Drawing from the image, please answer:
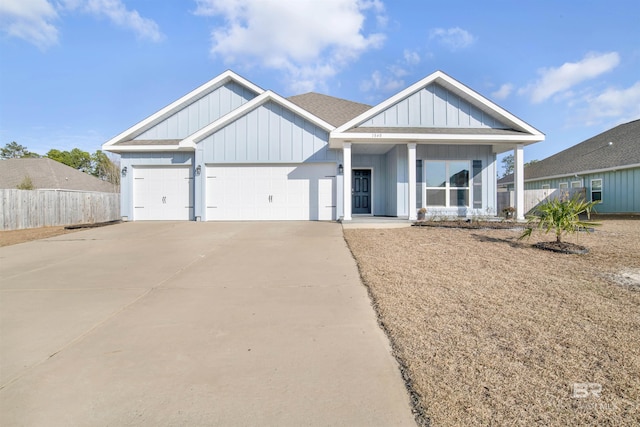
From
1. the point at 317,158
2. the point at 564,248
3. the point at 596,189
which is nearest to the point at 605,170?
the point at 596,189

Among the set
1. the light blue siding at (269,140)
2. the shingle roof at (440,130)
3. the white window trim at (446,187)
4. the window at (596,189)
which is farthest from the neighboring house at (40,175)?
the window at (596,189)

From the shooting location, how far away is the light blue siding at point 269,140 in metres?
11.7

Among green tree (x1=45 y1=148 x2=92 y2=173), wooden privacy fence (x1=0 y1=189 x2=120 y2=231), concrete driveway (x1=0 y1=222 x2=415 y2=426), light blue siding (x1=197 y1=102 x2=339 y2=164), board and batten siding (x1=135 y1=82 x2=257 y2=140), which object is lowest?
concrete driveway (x1=0 y1=222 x2=415 y2=426)

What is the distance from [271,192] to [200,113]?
539 cm

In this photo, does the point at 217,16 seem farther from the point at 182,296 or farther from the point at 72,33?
the point at 182,296

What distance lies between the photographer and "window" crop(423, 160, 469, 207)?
39.4 ft

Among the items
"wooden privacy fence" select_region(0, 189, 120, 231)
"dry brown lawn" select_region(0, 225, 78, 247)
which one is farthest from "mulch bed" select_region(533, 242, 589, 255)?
"wooden privacy fence" select_region(0, 189, 120, 231)

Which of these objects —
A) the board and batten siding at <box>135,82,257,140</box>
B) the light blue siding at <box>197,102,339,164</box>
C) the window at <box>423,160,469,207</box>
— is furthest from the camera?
the board and batten siding at <box>135,82,257,140</box>

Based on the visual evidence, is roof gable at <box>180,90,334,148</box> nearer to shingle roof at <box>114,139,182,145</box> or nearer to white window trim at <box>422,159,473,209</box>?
shingle roof at <box>114,139,182,145</box>

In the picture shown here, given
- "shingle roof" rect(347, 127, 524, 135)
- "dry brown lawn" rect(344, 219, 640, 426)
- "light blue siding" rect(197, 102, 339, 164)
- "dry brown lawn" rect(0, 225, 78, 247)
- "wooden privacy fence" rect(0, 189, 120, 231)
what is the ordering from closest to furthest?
"dry brown lawn" rect(344, 219, 640, 426), "dry brown lawn" rect(0, 225, 78, 247), "shingle roof" rect(347, 127, 524, 135), "light blue siding" rect(197, 102, 339, 164), "wooden privacy fence" rect(0, 189, 120, 231)

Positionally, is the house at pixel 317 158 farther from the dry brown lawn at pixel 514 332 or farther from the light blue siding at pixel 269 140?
the dry brown lawn at pixel 514 332

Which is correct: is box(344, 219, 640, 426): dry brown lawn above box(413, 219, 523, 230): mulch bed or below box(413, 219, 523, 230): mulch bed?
below

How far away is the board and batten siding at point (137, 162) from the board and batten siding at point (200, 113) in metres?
1.14

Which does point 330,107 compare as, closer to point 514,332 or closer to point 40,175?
point 514,332
